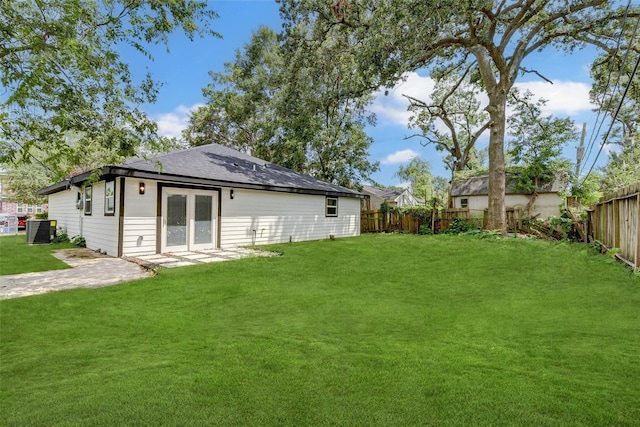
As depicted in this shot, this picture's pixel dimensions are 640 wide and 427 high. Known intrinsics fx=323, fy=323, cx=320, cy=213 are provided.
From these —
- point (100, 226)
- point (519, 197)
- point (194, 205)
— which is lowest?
point (100, 226)

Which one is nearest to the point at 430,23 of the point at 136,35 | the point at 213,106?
the point at 136,35

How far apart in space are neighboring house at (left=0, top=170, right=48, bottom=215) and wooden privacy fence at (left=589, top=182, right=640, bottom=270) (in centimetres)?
3479

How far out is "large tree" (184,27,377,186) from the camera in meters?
15.0

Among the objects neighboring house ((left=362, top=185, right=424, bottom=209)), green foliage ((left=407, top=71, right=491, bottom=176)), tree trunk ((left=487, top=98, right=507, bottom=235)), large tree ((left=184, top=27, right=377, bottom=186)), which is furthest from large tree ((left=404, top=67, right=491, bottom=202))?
neighboring house ((left=362, top=185, right=424, bottom=209))

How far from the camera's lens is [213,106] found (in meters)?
25.5

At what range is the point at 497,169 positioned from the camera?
44.2 feet

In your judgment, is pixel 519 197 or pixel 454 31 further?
pixel 519 197

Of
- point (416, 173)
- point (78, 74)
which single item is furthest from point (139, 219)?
point (416, 173)

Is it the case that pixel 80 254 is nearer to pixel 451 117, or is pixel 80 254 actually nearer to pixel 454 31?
pixel 454 31

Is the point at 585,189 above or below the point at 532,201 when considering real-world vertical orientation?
above

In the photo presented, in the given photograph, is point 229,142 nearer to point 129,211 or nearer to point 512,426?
point 129,211

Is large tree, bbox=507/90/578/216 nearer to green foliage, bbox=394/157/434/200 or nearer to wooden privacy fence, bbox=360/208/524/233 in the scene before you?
wooden privacy fence, bbox=360/208/524/233

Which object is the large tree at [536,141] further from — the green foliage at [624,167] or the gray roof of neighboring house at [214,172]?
the gray roof of neighboring house at [214,172]

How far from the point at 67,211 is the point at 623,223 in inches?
712
